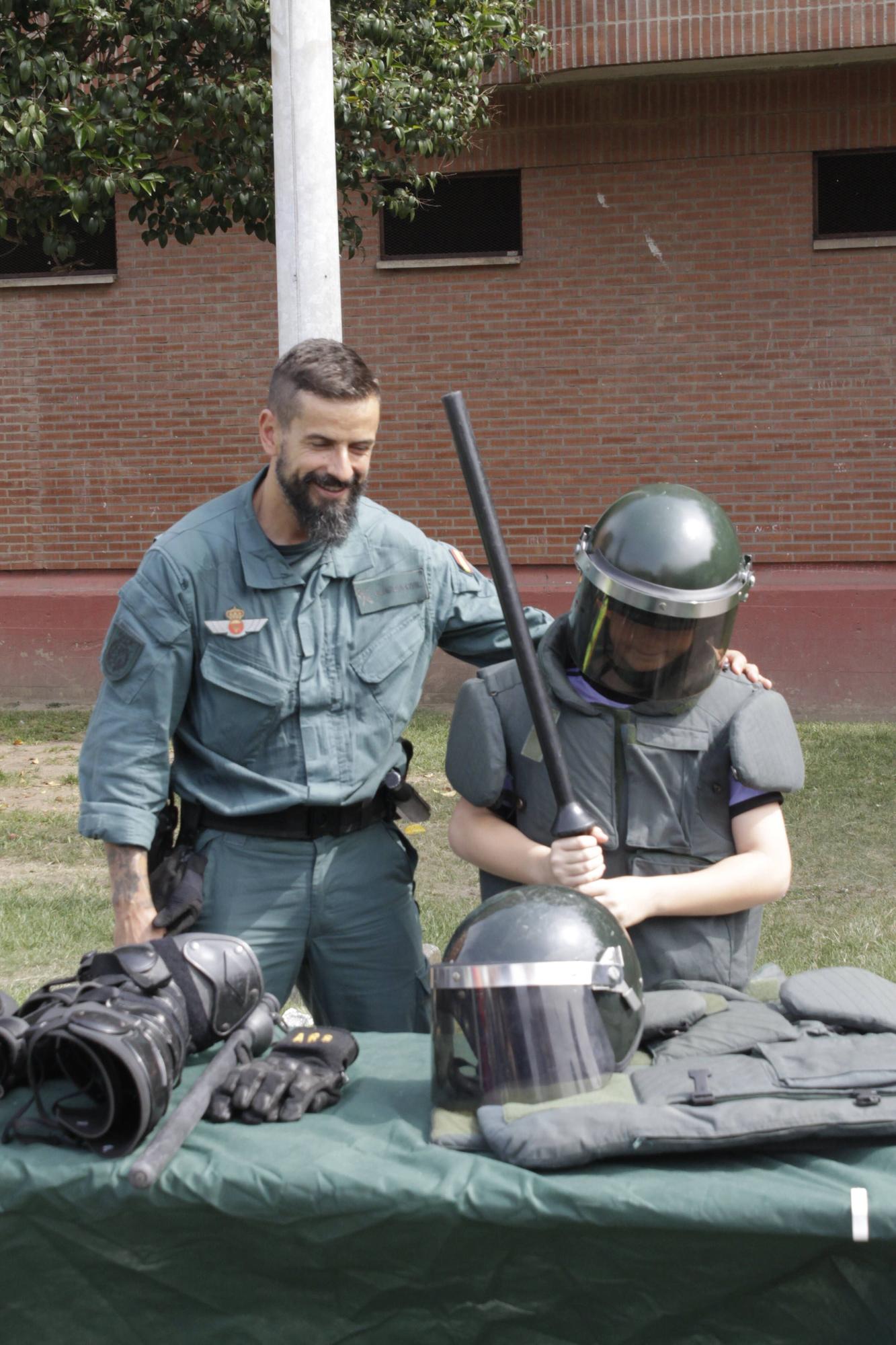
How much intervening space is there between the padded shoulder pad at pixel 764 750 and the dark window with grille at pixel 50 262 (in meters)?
9.27

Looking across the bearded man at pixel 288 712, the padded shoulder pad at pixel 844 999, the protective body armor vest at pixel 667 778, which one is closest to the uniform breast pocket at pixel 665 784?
the protective body armor vest at pixel 667 778

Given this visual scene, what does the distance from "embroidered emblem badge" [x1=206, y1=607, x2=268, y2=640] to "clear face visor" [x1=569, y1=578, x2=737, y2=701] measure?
0.80m

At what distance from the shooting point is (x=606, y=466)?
400 inches

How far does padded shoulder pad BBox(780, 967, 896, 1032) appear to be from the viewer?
2.07m

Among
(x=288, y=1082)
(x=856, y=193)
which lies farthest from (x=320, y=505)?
(x=856, y=193)

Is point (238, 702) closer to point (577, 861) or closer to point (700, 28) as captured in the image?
point (577, 861)

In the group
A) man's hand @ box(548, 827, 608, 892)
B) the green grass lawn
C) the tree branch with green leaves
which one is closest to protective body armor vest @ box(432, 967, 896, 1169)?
man's hand @ box(548, 827, 608, 892)

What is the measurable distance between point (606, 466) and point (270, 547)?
293 inches

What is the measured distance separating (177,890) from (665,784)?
1.10 metres

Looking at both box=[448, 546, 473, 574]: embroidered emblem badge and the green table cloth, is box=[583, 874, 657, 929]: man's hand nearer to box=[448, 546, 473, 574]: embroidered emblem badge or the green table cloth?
the green table cloth

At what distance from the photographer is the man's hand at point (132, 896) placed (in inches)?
113

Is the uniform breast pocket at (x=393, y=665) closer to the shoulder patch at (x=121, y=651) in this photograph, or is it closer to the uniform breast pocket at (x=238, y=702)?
the uniform breast pocket at (x=238, y=702)

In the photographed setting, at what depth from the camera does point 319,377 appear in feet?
8.86

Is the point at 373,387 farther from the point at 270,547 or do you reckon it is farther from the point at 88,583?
the point at 88,583
